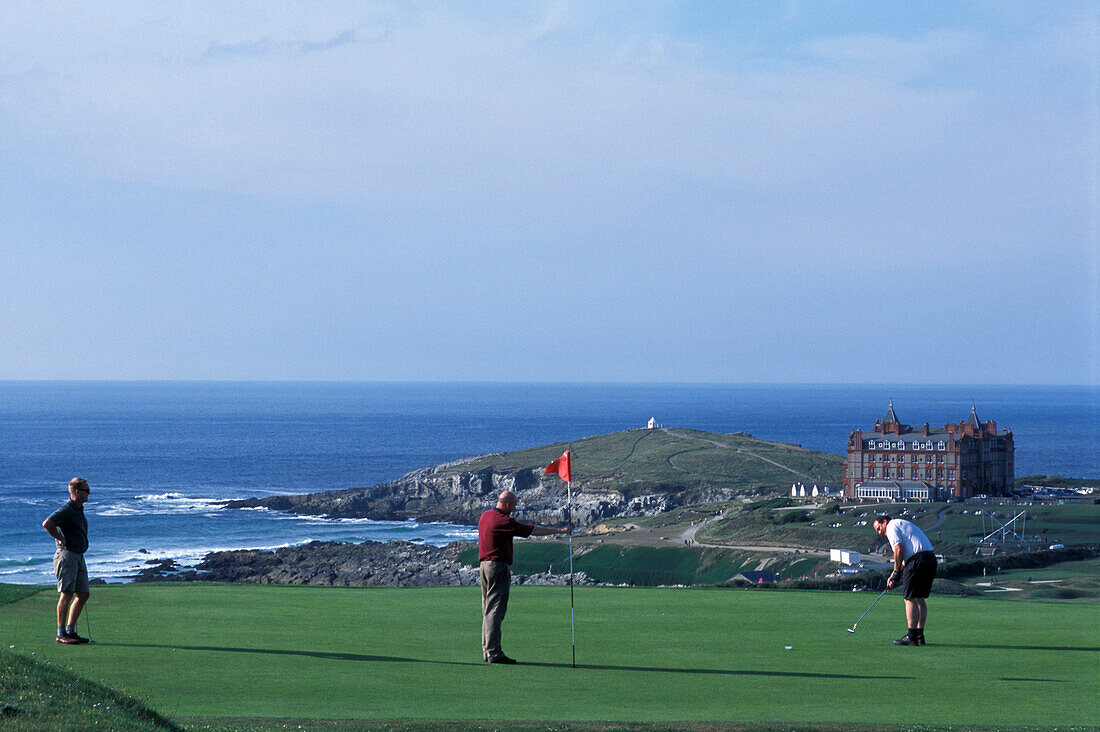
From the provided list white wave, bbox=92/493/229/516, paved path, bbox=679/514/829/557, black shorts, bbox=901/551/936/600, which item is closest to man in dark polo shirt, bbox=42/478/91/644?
black shorts, bbox=901/551/936/600

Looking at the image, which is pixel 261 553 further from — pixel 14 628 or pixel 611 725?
pixel 611 725

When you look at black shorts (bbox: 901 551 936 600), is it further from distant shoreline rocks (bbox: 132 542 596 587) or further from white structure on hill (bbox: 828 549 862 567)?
distant shoreline rocks (bbox: 132 542 596 587)

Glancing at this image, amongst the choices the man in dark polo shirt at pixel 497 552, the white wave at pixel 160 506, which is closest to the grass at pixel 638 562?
the white wave at pixel 160 506

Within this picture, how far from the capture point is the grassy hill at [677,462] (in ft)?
405

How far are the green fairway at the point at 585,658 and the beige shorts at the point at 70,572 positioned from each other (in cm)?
65

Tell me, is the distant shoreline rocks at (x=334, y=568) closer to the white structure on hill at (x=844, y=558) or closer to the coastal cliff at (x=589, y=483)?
the white structure on hill at (x=844, y=558)

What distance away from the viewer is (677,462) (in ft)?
448

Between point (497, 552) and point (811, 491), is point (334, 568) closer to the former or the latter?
point (811, 491)

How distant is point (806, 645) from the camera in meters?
12.9

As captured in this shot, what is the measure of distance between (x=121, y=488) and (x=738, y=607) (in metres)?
115

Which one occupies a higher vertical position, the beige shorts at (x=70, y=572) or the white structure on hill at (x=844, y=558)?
the beige shorts at (x=70, y=572)

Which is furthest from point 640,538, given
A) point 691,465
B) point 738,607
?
point 738,607

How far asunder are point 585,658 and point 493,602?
1256mm

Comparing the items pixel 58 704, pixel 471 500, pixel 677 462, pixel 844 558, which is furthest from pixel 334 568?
pixel 677 462
